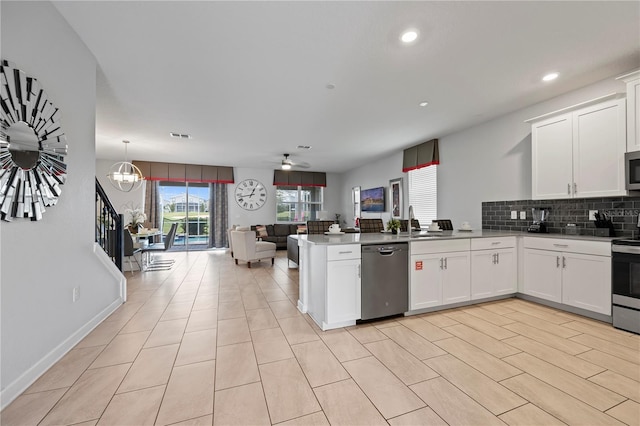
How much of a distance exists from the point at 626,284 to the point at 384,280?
2271mm

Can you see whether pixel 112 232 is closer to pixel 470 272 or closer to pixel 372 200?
pixel 470 272

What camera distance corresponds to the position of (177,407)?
158 cm

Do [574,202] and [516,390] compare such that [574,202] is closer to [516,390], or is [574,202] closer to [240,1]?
[516,390]

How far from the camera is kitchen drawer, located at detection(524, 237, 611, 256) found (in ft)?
9.02

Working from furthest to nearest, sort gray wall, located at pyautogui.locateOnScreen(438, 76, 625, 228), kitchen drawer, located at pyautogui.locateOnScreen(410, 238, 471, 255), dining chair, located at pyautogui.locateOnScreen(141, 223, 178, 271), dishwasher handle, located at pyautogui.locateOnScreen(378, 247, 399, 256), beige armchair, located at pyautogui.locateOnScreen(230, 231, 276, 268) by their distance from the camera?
beige armchair, located at pyautogui.locateOnScreen(230, 231, 276, 268) < dining chair, located at pyautogui.locateOnScreen(141, 223, 178, 271) < gray wall, located at pyautogui.locateOnScreen(438, 76, 625, 228) < kitchen drawer, located at pyautogui.locateOnScreen(410, 238, 471, 255) < dishwasher handle, located at pyautogui.locateOnScreen(378, 247, 399, 256)

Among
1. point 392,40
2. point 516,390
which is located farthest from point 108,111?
point 516,390

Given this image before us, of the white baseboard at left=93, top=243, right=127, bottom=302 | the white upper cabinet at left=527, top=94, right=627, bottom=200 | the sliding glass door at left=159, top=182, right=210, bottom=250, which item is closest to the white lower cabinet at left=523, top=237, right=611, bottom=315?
the white upper cabinet at left=527, top=94, right=627, bottom=200

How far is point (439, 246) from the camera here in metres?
3.10

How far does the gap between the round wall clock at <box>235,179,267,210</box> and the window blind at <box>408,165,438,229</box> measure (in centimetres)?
507

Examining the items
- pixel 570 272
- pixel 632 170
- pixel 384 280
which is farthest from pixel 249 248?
pixel 632 170

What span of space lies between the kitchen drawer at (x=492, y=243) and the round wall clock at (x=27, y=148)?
4.15 m

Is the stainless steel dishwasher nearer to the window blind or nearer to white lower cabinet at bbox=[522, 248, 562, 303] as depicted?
white lower cabinet at bbox=[522, 248, 562, 303]

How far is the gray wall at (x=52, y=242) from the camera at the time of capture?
65.9 inches

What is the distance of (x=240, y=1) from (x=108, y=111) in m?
3.34
